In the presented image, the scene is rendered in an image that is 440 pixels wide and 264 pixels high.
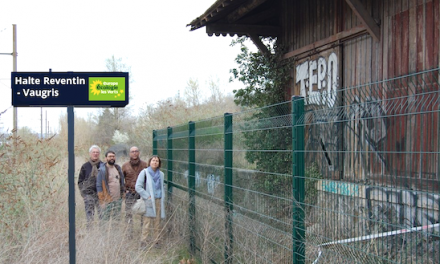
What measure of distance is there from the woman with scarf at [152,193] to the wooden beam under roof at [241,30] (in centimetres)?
353

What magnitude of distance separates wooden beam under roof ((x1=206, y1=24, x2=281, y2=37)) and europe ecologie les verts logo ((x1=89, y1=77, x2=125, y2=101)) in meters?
5.57

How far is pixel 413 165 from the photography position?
2.95 metres

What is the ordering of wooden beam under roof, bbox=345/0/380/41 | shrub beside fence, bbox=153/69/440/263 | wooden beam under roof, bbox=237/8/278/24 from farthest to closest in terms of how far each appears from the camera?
wooden beam under roof, bbox=237/8/278/24 → wooden beam under roof, bbox=345/0/380/41 → shrub beside fence, bbox=153/69/440/263

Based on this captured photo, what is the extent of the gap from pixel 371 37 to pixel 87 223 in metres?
5.28

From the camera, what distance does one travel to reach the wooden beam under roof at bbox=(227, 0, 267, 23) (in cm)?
926

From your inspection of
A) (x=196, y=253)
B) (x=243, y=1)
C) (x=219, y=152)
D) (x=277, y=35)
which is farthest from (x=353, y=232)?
(x=277, y=35)

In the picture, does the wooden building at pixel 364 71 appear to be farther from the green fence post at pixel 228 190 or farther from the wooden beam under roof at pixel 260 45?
the green fence post at pixel 228 190

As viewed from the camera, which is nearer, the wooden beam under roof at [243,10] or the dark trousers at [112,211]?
the dark trousers at [112,211]

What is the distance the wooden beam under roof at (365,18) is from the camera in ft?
23.6

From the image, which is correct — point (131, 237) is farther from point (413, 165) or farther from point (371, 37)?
point (413, 165)

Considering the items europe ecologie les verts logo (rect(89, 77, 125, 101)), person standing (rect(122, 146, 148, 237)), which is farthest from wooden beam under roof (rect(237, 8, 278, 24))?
europe ecologie les verts logo (rect(89, 77, 125, 101))

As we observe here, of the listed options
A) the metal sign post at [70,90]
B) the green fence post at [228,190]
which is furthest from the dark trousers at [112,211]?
the metal sign post at [70,90]

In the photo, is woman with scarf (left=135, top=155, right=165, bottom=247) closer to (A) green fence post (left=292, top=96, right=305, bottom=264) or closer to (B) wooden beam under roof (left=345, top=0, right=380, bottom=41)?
(B) wooden beam under roof (left=345, top=0, right=380, bottom=41)

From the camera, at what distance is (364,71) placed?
777 centimetres
